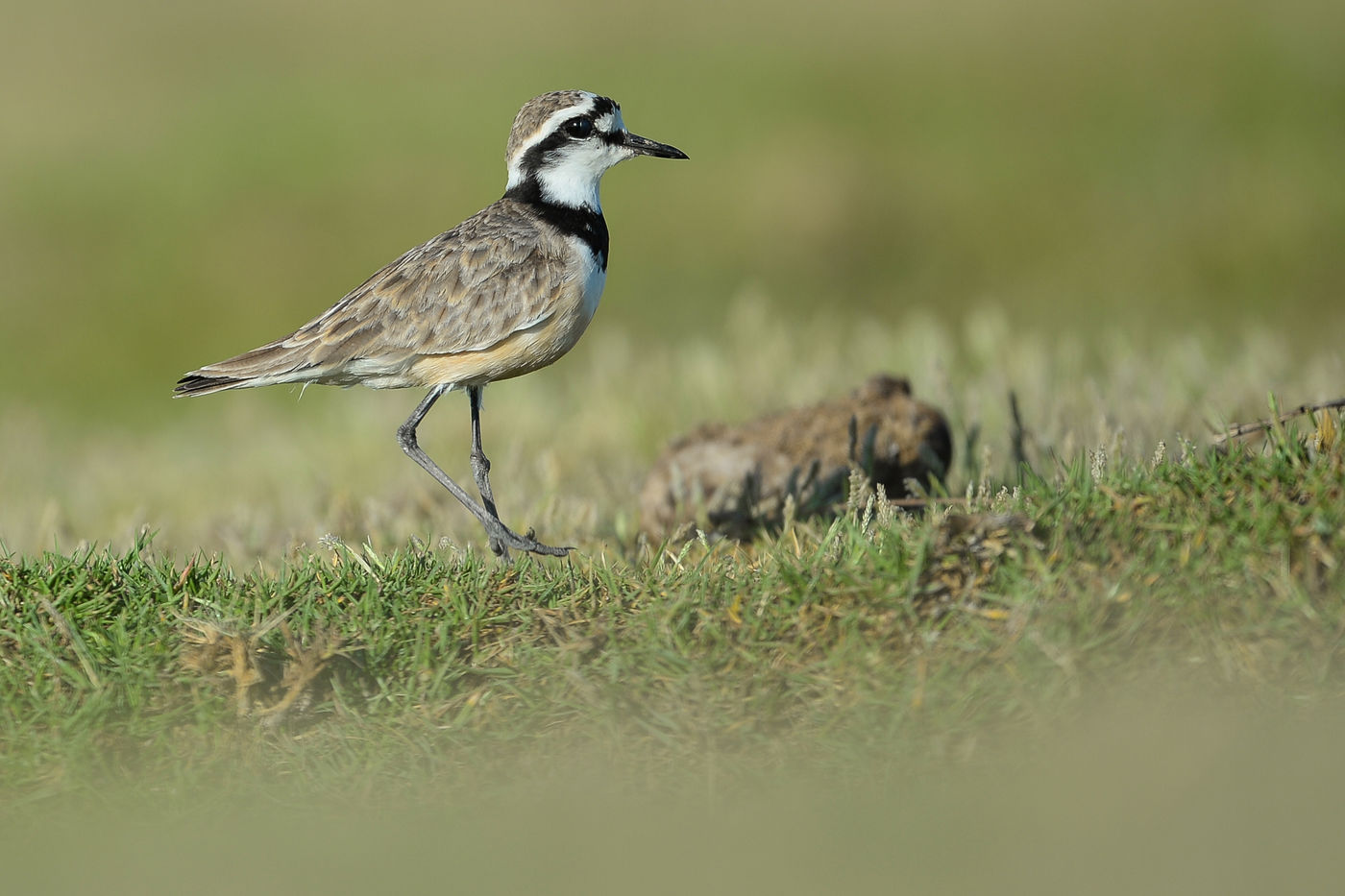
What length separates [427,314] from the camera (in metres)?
5.70

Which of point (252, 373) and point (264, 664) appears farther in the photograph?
point (252, 373)

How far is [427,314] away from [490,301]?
0.28 m

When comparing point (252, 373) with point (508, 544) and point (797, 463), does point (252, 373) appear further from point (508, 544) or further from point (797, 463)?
point (797, 463)

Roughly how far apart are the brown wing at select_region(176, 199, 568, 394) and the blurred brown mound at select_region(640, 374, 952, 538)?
1.14 m

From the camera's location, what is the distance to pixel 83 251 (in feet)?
47.5

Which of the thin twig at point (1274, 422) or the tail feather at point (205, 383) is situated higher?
the thin twig at point (1274, 422)

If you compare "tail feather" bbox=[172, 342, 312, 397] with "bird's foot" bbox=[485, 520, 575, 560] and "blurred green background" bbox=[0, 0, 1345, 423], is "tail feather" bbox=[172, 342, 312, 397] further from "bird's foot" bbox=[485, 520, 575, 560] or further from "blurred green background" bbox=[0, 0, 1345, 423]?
"blurred green background" bbox=[0, 0, 1345, 423]

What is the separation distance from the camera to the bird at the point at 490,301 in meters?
5.67

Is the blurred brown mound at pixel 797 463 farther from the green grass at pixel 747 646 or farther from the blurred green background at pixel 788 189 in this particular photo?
the blurred green background at pixel 788 189

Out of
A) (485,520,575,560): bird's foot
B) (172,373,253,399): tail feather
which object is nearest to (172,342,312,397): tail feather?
(172,373,253,399): tail feather

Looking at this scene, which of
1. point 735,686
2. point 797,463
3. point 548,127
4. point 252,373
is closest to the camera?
point 735,686

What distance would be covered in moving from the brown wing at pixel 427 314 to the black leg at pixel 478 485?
0.21m

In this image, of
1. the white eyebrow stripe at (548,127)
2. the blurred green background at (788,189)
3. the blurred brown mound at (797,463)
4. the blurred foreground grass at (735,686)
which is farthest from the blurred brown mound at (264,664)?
the blurred green background at (788,189)

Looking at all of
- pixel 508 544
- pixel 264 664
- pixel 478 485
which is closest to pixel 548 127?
pixel 478 485
